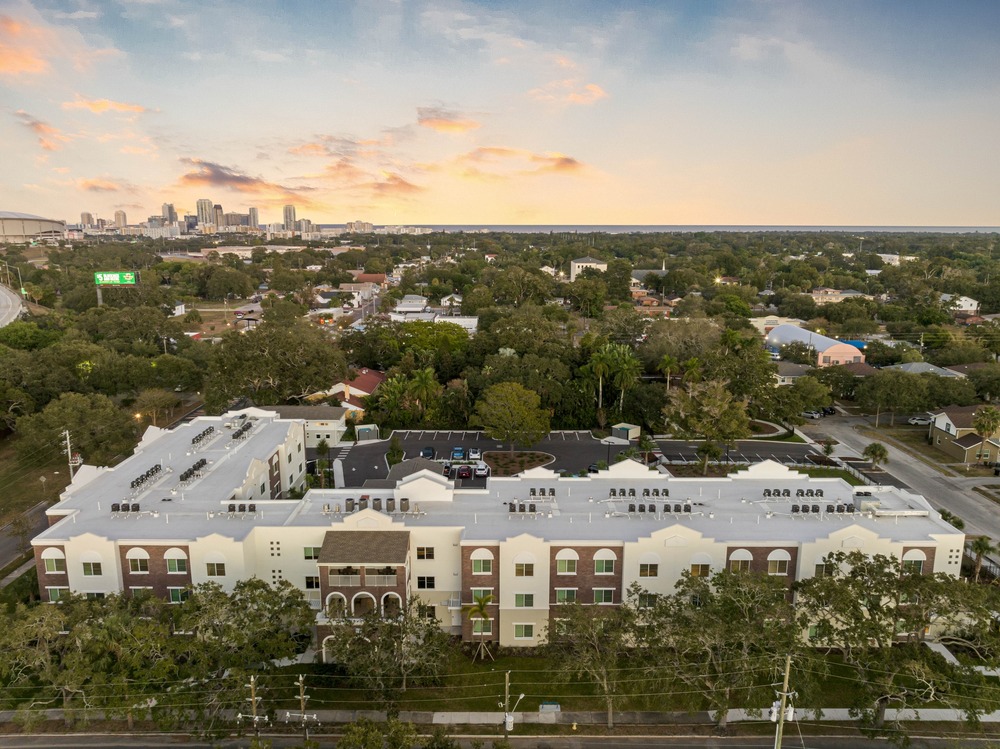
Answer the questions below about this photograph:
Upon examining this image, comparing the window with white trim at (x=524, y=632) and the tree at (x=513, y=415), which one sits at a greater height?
the tree at (x=513, y=415)

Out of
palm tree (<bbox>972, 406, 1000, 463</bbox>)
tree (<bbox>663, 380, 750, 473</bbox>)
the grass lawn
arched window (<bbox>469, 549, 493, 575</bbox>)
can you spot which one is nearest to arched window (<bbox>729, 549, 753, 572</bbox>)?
arched window (<bbox>469, 549, 493, 575</bbox>)

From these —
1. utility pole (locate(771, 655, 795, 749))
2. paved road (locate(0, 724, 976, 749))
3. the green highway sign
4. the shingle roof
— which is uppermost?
the green highway sign

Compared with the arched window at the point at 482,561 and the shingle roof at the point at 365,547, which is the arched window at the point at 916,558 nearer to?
the arched window at the point at 482,561

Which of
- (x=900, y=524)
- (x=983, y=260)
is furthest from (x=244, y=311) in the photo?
(x=983, y=260)

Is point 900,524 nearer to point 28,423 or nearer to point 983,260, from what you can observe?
point 28,423

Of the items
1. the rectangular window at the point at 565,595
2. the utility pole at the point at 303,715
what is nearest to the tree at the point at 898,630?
the rectangular window at the point at 565,595

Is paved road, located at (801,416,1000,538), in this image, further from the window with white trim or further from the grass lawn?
the grass lawn
